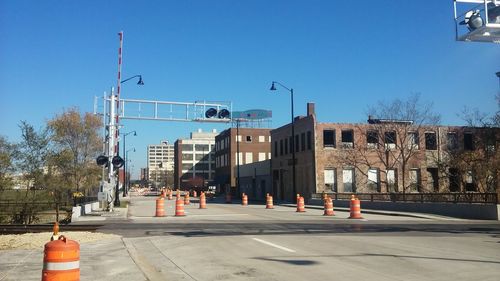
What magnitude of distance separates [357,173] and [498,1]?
3977cm

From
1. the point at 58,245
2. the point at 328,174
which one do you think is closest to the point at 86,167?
the point at 328,174

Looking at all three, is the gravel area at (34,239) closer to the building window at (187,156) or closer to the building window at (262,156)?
the building window at (262,156)

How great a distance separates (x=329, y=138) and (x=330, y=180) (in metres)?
4.33

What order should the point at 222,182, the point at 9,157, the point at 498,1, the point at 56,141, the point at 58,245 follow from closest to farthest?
the point at 58,245 < the point at 498,1 < the point at 9,157 < the point at 56,141 < the point at 222,182

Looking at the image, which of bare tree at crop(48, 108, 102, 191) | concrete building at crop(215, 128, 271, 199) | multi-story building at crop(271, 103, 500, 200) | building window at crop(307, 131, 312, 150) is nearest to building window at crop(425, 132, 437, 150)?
multi-story building at crop(271, 103, 500, 200)

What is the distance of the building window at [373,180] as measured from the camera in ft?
177

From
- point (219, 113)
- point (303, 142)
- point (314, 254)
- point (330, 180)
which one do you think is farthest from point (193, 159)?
point (314, 254)

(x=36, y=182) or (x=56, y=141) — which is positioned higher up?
(x=56, y=141)

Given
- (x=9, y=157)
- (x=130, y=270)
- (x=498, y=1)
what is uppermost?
(x=498, y=1)

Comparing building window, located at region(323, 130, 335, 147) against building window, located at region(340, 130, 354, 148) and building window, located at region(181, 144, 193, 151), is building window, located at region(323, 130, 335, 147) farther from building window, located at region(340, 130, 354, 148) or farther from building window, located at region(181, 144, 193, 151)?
building window, located at region(181, 144, 193, 151)

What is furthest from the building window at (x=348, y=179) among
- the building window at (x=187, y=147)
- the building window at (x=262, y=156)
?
the building window at (x=187, y=147)

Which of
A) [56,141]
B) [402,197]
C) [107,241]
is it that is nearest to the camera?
[107,241]

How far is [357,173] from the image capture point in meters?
54.0

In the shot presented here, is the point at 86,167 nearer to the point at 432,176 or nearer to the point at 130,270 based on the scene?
the point at 432,176
